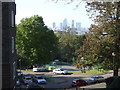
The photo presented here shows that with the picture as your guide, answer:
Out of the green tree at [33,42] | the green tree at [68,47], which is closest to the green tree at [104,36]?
the green tree at [33,42]

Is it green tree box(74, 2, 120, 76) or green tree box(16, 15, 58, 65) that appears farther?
green tree box(16, 15, 58, 65)

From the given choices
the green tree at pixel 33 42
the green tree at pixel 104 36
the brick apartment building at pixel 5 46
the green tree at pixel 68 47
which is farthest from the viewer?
the green tree at pixel 68 47

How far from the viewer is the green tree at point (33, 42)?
39159 millimetres

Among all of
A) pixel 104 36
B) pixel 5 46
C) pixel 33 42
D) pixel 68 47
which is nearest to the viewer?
pixel 5 46

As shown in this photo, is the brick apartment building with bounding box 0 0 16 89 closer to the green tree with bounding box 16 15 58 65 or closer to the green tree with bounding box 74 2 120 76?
the green tree with bounding box 74 2 120 76

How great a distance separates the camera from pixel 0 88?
613 inches

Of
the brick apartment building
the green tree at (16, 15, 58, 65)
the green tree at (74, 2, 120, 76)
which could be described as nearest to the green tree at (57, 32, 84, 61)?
the green tree at (16, 15, 58, 65)

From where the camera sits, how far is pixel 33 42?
130 ft

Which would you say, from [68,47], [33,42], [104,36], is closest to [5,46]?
[104,36]

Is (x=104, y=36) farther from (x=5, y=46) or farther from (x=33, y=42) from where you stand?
(x=33, y=42)

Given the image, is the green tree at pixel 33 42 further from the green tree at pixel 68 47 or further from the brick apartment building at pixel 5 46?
the green tree at pixel 68 47

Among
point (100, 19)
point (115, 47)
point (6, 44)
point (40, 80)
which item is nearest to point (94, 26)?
point (100, 19)

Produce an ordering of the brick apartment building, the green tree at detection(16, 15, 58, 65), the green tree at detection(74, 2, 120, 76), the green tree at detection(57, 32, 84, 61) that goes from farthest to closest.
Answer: the green tree at detection(57, 32, 84, 61)
the green tree at detection(16, 15, 58, 65)
the green tree at detection(74, 2, 120, 76)
the brick apartment building

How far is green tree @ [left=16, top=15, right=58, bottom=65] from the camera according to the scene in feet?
128
